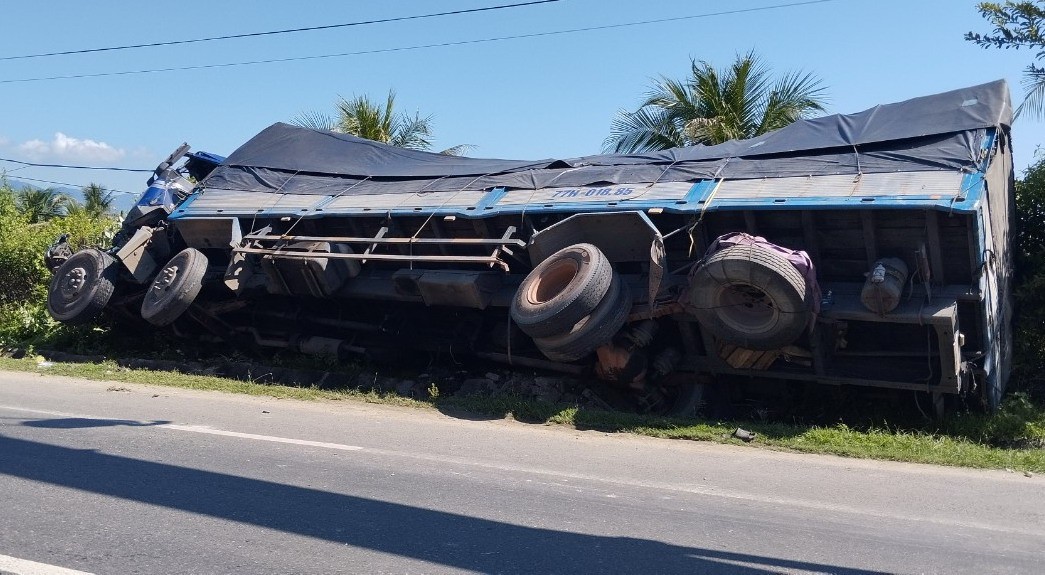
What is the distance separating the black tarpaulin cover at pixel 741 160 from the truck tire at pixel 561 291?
114 cm

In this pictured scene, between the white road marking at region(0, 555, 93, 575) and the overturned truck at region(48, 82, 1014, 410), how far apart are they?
473cm

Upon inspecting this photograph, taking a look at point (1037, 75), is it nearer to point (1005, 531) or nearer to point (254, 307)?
point (1005, 531)

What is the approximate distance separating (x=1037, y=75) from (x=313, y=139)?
30.8 ft

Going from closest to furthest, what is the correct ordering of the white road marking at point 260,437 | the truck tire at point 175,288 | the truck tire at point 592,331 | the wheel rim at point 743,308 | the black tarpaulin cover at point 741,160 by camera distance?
1. the white road marking at point 260,437
2. the wheel rim at point 743,308
3. the black tarpaulin cover at point 741,160
4. the truck tire at point 592,331
5. the truck tire at point 175,288

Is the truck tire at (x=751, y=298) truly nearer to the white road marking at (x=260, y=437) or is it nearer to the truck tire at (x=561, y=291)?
the truck tire at (x=561, y=291)

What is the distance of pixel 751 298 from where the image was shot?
313 inches

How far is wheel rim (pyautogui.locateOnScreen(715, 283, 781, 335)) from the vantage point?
7.86 meters

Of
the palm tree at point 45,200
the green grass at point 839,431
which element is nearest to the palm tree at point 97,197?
the palm tree at point 45,200

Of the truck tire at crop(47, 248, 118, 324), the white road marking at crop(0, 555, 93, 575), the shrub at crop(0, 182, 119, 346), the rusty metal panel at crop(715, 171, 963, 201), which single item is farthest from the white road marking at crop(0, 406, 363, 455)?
the shrub at crop(0, 182, 119, 346)

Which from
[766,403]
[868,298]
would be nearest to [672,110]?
[766,403]

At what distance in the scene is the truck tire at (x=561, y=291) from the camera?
26.7 feet

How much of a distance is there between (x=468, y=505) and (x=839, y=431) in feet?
13.0

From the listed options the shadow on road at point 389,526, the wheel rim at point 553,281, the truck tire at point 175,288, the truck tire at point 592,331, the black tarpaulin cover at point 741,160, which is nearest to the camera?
the shadow on road at point 389,526

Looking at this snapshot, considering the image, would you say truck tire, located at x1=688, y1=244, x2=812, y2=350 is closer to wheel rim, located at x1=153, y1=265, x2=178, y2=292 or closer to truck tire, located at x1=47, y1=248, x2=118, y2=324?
wheel rim, located at x1=153, y1=265, x2=178, y2=292
